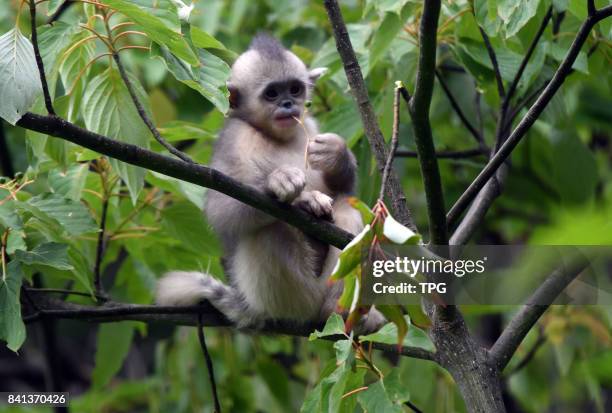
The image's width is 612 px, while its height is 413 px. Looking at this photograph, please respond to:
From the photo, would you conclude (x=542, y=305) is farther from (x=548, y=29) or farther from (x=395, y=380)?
(x=548, y=29)

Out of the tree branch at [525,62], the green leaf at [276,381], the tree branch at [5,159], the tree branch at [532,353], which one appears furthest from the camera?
the green leaf at [276,381]

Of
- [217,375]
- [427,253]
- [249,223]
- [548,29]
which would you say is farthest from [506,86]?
[217,375]

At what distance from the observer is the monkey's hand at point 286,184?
11.6 feet

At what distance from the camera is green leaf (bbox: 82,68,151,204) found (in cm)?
357

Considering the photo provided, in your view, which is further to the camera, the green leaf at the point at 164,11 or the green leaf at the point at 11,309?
the green leaf at the point at 11,309

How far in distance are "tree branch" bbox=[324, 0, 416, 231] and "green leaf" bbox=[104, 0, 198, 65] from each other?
3.19 feet

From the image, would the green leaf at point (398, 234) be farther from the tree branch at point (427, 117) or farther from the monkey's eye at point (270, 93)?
the monkey's eye at point (270, 93)

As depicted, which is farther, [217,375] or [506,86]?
[217,375]

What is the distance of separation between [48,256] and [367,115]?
148 cm

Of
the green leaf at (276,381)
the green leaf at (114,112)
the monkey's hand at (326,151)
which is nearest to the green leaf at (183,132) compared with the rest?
the monkey's hand at (326,151)

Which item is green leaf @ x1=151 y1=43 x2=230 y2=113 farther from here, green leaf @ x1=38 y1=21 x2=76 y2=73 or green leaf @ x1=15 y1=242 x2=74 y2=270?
green leaf @ x1=15 y1=242 x2=74 y2=270

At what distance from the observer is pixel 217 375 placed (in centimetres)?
610

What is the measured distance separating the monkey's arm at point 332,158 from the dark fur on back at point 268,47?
0.85m

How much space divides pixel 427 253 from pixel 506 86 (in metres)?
2.17
